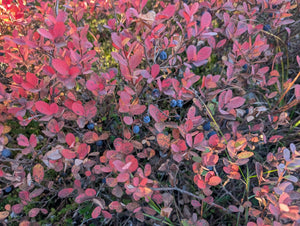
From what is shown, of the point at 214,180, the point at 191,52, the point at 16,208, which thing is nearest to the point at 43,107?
the point at 16,208

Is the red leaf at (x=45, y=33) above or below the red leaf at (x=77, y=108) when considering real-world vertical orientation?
above

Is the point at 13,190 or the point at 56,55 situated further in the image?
the point at 13,190

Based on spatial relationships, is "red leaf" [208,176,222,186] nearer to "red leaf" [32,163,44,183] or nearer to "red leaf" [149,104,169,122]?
"red leaf" [149,104,169,122]

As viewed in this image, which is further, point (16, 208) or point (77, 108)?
point (16, 208)

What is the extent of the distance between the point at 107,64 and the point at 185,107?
26.6 inches

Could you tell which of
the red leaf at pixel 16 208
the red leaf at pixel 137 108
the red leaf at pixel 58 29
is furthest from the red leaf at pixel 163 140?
the red leaf at pixel 16 208

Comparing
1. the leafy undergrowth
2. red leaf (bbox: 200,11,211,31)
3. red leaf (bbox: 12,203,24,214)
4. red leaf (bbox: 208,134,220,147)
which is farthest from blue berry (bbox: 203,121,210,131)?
red leaf (bbox: 12,203,24,214)

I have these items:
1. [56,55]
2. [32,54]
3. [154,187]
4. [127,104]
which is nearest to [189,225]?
[154,187]

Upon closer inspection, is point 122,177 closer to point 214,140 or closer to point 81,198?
point 81,198

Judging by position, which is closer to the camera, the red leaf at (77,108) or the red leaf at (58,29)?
the red leaf at (58,29)

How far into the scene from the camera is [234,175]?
1.06 meters

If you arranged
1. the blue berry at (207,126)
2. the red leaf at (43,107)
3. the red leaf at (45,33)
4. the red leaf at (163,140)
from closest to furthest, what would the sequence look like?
the red leaf at (45,33)
the red leaf at (43,107)
the red leaf at (163,140)
the blue berry at (207,126)

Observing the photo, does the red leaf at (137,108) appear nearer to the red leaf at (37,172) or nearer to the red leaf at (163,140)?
the red leaf at (163,140)

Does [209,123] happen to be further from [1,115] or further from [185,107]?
[1,115]
